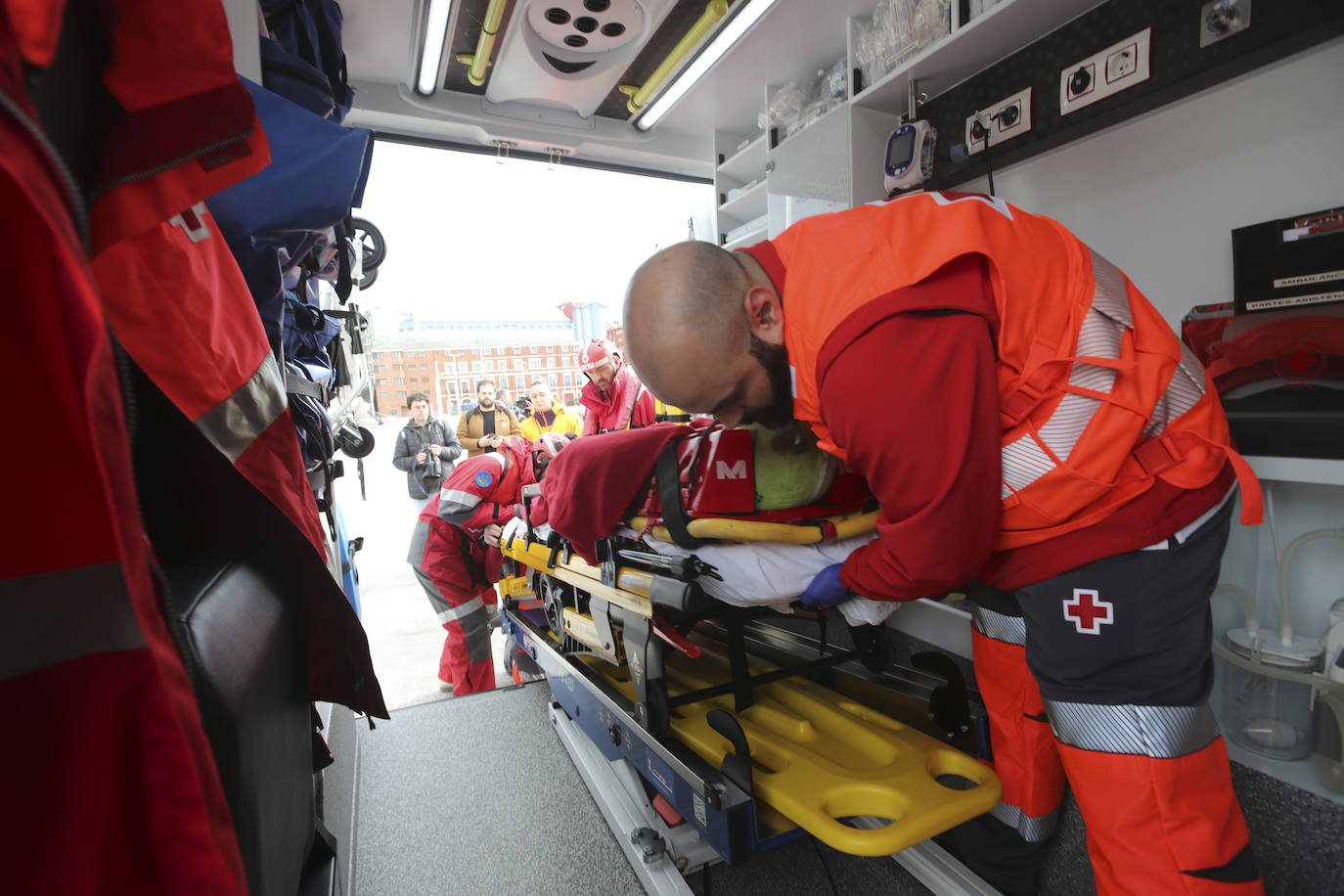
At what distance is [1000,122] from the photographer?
2.54m

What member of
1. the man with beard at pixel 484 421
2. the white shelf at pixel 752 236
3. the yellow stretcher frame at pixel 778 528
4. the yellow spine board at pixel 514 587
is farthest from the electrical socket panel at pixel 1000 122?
the man with beard at pixel 484 421

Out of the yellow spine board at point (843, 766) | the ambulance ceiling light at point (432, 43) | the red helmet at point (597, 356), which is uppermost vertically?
the ambulance ceiling light at point (432, 43)

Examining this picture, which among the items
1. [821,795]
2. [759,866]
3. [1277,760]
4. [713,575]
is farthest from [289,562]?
[1277,760]

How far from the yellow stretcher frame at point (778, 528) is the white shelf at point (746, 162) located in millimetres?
3371

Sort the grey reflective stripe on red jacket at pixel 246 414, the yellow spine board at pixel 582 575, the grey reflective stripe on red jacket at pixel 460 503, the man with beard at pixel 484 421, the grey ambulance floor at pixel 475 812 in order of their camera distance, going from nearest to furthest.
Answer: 1. the grey reflective stripe on red jacket at pixel 246 414
2. the yellow spine board at pixel 582 575
3. the grey ambulance floor at pixel 475 812
4. the grey reflective stripe on red jacket at pixel 460 503
5. the man with beard at pixel 484 421

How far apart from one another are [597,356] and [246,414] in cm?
441

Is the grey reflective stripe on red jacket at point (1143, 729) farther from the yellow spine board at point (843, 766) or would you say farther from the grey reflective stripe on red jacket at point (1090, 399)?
the grey reflective stripe on red jacket at point (1090, 399)

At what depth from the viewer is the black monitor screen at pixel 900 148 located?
8.97ft

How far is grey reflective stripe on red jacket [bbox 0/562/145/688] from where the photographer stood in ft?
1.39

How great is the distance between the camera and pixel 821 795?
4.49 feet

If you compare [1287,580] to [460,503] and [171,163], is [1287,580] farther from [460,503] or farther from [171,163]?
[460,503]

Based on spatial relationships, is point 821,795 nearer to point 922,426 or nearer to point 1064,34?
point 922,426

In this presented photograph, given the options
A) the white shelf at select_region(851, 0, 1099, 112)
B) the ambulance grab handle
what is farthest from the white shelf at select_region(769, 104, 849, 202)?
the ambulance grab handle

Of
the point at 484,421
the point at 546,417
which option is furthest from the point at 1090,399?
the point at 484,421
